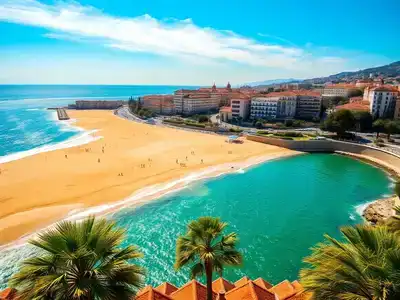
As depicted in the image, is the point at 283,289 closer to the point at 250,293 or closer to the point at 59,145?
the point at 250,293

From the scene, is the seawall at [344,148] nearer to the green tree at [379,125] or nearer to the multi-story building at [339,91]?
the green tree at [379,125]

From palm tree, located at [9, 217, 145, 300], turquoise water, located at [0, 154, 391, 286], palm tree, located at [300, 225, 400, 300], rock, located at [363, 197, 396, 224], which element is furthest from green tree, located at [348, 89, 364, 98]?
palm tree, located at [9, 217, 145, 300]

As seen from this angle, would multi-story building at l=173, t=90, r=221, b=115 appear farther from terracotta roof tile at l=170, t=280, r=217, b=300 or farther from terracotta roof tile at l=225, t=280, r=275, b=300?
terracotta roof tile at l=225, t=280, r=275, b=300

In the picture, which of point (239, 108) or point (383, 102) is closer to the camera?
point (383, 102)

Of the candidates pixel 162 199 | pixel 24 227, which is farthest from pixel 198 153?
pixel 24 227

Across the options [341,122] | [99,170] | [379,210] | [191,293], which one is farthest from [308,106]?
[191,293]

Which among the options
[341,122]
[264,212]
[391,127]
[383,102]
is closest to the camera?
[264,212]

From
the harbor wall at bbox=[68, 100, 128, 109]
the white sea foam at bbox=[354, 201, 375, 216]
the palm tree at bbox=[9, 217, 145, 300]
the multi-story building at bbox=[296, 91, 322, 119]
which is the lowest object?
the white sea foam at bbox=[354, 201, 375, 216]
